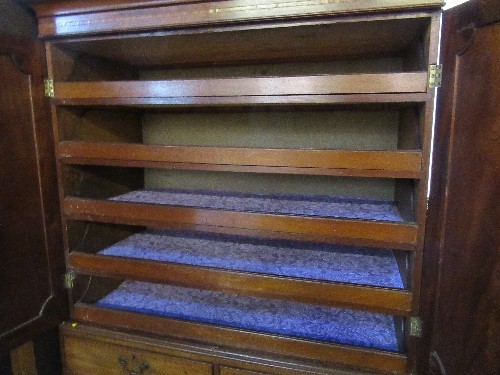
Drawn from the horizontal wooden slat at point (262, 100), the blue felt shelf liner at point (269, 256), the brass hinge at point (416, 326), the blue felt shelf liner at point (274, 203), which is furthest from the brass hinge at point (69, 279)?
the brass hinge at point (416, 326)

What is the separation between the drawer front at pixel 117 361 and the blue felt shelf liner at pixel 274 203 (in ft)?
1.52

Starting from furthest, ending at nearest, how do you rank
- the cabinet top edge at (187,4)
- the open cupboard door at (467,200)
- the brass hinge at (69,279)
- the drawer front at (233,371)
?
the brass hinge at (69,279) → the drawer front at (233,371) → the cabinet top edge at (187,4) → the open cupboard door at (467,200)

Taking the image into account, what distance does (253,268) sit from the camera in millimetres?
1037

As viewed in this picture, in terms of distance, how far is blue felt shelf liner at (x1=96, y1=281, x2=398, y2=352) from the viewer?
0.99 m

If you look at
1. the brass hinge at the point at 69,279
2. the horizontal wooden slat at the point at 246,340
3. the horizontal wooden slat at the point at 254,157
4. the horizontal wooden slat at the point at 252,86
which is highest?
the horizontal wooden slat at the point at 252,86

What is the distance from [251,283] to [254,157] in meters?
0.35

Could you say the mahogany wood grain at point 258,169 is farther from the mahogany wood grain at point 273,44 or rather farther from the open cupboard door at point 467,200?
the mahogany wood grain at point 273,44

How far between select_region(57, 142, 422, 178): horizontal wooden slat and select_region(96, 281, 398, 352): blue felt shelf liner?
0.49m

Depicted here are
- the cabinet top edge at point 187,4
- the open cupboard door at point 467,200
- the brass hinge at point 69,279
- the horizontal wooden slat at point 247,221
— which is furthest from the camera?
the brass hinge at point 69,279

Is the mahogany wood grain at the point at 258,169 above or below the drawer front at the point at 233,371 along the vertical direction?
above

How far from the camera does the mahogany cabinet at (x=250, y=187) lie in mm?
814

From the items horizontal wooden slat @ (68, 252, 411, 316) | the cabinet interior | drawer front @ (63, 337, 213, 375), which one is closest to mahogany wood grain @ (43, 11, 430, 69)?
the cabinet interior

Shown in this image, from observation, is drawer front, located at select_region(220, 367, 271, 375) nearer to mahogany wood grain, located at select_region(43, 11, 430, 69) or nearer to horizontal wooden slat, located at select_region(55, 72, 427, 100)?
horizontal wooden slat, located at select_region(55, 72, 427, 100)

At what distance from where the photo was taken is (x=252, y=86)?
84 centimetres
